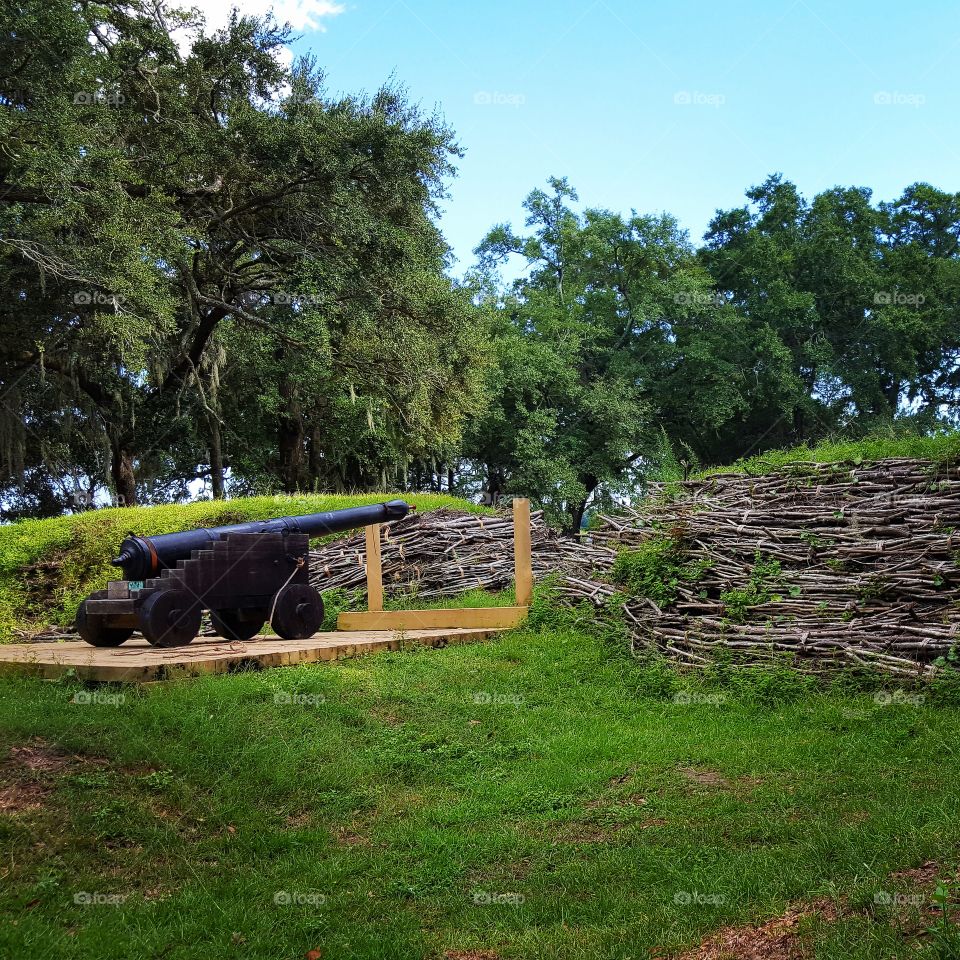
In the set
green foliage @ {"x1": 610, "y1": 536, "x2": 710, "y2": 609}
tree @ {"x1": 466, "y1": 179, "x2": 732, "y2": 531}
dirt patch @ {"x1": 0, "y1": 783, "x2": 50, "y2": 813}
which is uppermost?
tree @ {"x1": 466, "y1": 179, "x2": 732, "y2": 531}

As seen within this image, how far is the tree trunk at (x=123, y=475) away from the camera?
23328mm

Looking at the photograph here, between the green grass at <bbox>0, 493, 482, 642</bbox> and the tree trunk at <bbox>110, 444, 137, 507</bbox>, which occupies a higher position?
the tree trunk at <bbox>110, 444, 137, 507</bbox>

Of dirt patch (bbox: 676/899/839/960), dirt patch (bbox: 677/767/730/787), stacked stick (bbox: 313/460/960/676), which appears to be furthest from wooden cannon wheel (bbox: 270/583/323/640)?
dirt patch (bbox: 676/899/839/960)

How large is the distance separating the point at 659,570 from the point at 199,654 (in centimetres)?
478

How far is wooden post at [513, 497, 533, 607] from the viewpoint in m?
11.3

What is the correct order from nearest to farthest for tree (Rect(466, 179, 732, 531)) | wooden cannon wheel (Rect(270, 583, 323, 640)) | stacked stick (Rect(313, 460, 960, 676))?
stacked stick (Rect(313, 460, 960, 676)), wooden cannon wheel (Rect(270, 583, 323, 640)), tree (Rect(466, 179, 732, 531))

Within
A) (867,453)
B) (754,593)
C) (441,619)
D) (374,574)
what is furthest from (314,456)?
(754,593)

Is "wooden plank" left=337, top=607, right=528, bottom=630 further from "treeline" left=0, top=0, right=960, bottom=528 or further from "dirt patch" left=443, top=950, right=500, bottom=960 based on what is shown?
"dirt patch" left=443, top=950, right=500, bottom=960

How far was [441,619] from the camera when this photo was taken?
1131 cm

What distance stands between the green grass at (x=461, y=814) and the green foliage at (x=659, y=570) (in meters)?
1.18

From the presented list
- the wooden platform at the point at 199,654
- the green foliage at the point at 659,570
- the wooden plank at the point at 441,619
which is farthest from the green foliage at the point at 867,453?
the wooden platform at the point at 199,654

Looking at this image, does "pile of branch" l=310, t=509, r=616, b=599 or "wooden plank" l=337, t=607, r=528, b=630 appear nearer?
"wooden plank" l=337, t=607, r=528, b=630

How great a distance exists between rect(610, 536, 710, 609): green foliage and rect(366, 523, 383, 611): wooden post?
356 cm

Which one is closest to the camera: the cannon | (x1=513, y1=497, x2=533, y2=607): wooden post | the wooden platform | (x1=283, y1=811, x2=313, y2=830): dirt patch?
(x1=283, y1=811, x2=313, y2=830): dirt patch
